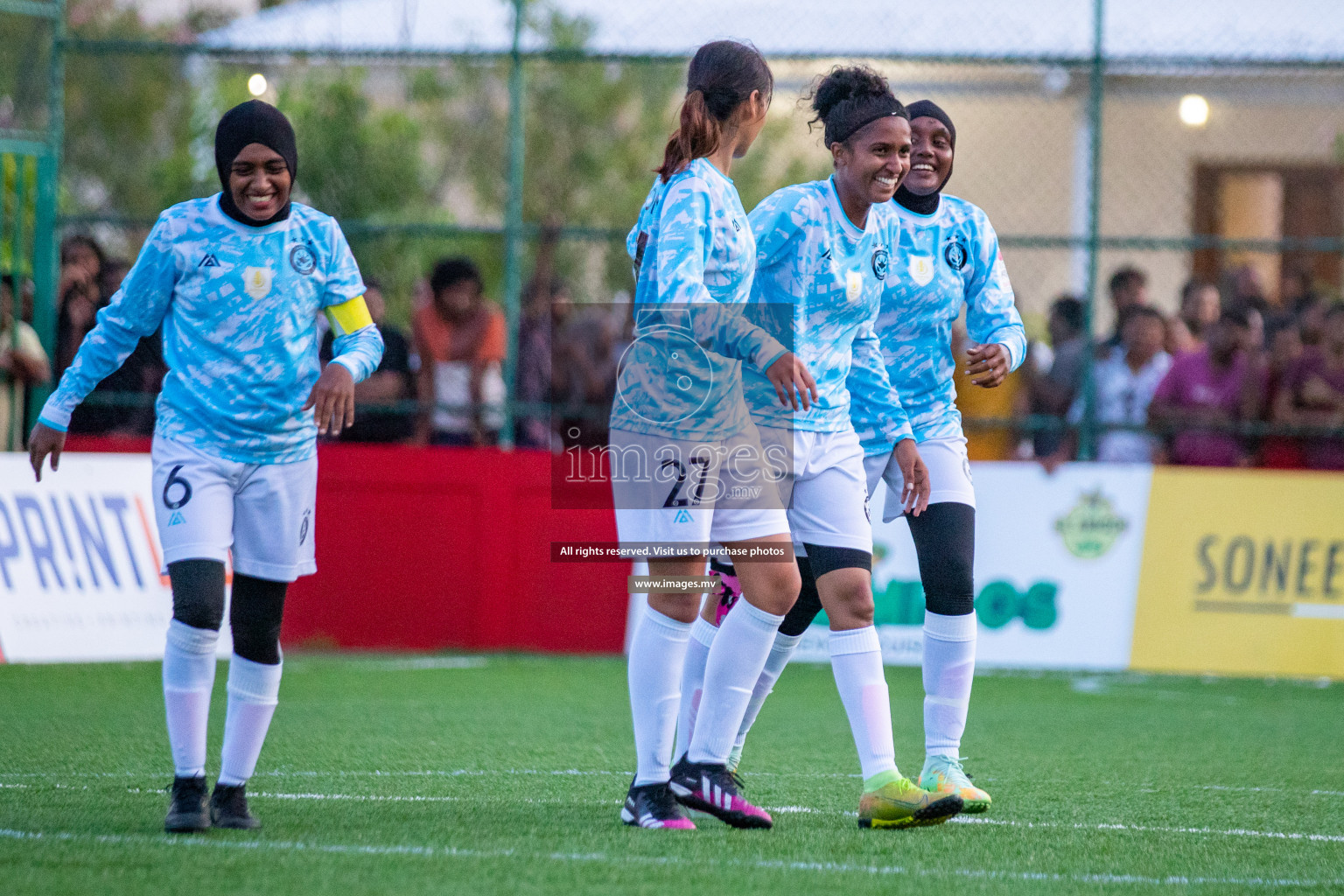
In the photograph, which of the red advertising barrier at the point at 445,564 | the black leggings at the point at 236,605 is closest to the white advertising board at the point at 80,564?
the red advertising barrier at the point at 445,564

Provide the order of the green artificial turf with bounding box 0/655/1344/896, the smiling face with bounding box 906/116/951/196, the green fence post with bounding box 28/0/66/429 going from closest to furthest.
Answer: the green artificial turf with bounding box 0/655/1344/896
the smiling face with bounding box 906/116/951/196
the green fence post with bounding box 28/0/66/429

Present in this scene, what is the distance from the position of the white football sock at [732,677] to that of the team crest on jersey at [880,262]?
40.8 inches

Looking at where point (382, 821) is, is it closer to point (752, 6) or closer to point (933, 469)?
point (933, 469)

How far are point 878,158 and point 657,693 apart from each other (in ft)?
5.37

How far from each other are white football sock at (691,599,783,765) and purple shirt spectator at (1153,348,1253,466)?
630 cm

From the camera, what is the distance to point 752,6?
37.5 ft

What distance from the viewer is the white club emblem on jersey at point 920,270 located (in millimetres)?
5488

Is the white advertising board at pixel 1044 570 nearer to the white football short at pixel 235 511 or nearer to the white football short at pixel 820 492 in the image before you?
the white football short at pixel 820 492

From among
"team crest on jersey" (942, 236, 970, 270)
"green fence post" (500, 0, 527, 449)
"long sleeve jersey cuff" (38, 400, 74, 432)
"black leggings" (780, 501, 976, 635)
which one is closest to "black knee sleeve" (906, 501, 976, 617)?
"black leggings" (780, 501, 976, 635)

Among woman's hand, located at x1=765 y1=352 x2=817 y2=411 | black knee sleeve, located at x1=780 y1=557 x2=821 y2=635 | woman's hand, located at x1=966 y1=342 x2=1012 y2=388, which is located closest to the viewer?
woman's hand, located at x1=765 y1=352 x2=817 y2=411

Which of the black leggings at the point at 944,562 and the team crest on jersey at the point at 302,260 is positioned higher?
the team crest on jersey at the point at 302,260

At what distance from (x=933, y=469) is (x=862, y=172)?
1029 mm

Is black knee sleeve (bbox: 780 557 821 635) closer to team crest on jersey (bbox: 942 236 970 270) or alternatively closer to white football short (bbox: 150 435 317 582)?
team crest on jersey (bbox: 942 236 970 270)

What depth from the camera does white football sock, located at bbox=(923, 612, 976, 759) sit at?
545cm
